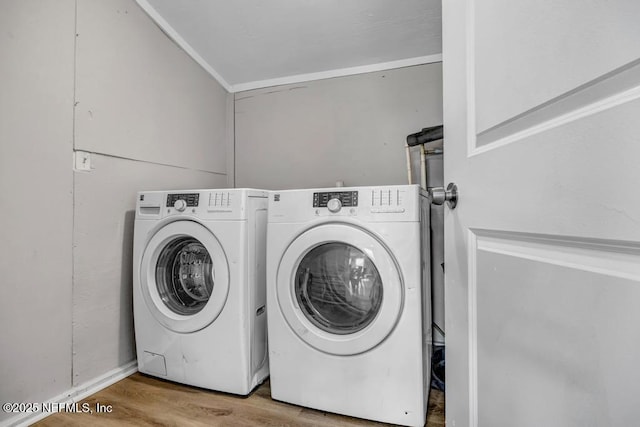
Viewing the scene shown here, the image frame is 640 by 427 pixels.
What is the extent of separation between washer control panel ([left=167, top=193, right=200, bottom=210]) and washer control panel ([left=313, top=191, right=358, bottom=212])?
58 cm

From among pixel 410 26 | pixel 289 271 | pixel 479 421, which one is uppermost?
pixel 410 26

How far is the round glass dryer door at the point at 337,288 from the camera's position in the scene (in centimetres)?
122

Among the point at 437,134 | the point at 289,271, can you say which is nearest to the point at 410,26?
the point at 437,134

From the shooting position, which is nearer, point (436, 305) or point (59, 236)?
point (59, 236)

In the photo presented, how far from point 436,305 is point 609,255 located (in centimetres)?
168

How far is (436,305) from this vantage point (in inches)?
71.4

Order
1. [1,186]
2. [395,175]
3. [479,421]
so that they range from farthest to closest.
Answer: [395,175] < [1,186] < [479,421]

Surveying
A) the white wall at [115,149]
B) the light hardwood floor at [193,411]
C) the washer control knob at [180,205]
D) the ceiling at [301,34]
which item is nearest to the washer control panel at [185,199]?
the washer control knob at [180,205]

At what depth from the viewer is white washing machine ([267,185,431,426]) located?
3.62 ft

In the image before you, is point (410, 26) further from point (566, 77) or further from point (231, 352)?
point (231, 352)

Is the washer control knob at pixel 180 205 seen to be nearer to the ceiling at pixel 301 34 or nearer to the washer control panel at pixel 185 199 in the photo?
the washer control panel at pixel 185 199

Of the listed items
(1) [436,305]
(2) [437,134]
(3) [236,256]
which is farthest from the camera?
(1) [436,305]

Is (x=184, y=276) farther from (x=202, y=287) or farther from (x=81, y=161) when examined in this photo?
(x=81, y=161)

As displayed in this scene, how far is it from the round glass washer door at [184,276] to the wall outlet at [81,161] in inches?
16.7
